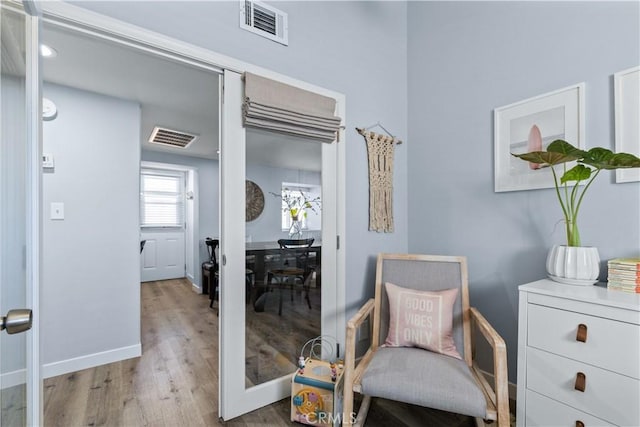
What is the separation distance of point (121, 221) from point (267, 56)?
6.02 ft

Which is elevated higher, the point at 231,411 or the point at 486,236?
the point at 486,236

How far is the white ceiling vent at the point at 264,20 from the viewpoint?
162 cm

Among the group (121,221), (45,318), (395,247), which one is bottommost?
(45,318)

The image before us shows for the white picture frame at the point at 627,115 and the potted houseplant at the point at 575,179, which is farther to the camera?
the white picture frame at the point at 627,115

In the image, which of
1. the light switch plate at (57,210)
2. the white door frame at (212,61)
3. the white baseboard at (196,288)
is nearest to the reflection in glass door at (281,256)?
the white door frame at (212,61)

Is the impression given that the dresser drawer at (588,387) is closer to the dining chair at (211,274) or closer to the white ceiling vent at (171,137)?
the dining chair at (211,274)

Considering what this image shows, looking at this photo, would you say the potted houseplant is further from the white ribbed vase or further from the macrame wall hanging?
the macrame wall hanging

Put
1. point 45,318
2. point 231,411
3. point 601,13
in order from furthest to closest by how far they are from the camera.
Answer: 1. point 45,318
2. point 231,411
3. point 601,13

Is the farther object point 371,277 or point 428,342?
point 371,277

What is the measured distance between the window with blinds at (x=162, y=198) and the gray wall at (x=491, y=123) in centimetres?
482

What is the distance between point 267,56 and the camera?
1.70 meters

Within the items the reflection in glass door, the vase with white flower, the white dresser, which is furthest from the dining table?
the white dresser

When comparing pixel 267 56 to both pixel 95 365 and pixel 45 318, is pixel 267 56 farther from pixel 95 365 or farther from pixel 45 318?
pixel 95 365

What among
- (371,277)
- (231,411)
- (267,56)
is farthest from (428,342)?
(267,56)
